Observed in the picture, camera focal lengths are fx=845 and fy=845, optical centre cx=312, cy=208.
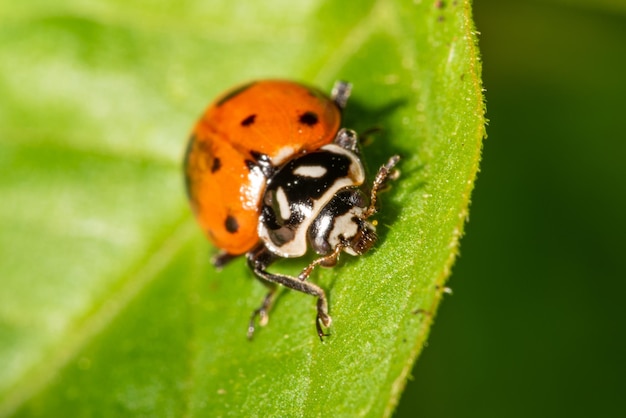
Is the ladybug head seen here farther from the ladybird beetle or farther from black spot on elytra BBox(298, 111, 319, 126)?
black spot on elytra BBox(298, 111, 319, 126)

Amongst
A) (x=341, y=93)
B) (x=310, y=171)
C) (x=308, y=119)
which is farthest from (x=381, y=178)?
(x=341, y=93)

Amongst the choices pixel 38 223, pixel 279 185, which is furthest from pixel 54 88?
pixel 279 185

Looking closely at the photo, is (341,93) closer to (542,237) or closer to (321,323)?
(321,323)

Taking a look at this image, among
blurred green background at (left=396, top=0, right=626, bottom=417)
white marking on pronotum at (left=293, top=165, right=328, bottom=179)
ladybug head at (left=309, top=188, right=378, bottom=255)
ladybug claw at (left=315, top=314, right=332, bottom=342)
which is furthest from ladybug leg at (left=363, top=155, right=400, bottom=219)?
blurred green background at (left=396, top=0, right=626, bottom=417)

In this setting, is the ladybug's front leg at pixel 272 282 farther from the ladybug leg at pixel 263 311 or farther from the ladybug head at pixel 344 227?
the ladybug head at pixel 344 227

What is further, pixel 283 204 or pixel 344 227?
pixel 283 204

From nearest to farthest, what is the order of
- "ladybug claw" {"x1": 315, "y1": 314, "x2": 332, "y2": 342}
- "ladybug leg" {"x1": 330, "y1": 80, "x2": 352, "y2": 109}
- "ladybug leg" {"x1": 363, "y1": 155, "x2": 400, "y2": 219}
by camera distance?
"ladybug claw" {"x1": 315, "y1": 314, "x2": 332, "y2": 342} → "ladybug leg" {"x1": 363, "y1": 155, "x2": 400, "y2": 219} → "ladybug leg" {"x1": 330, "y1": 80, "x2": 352, "y2": 109}
